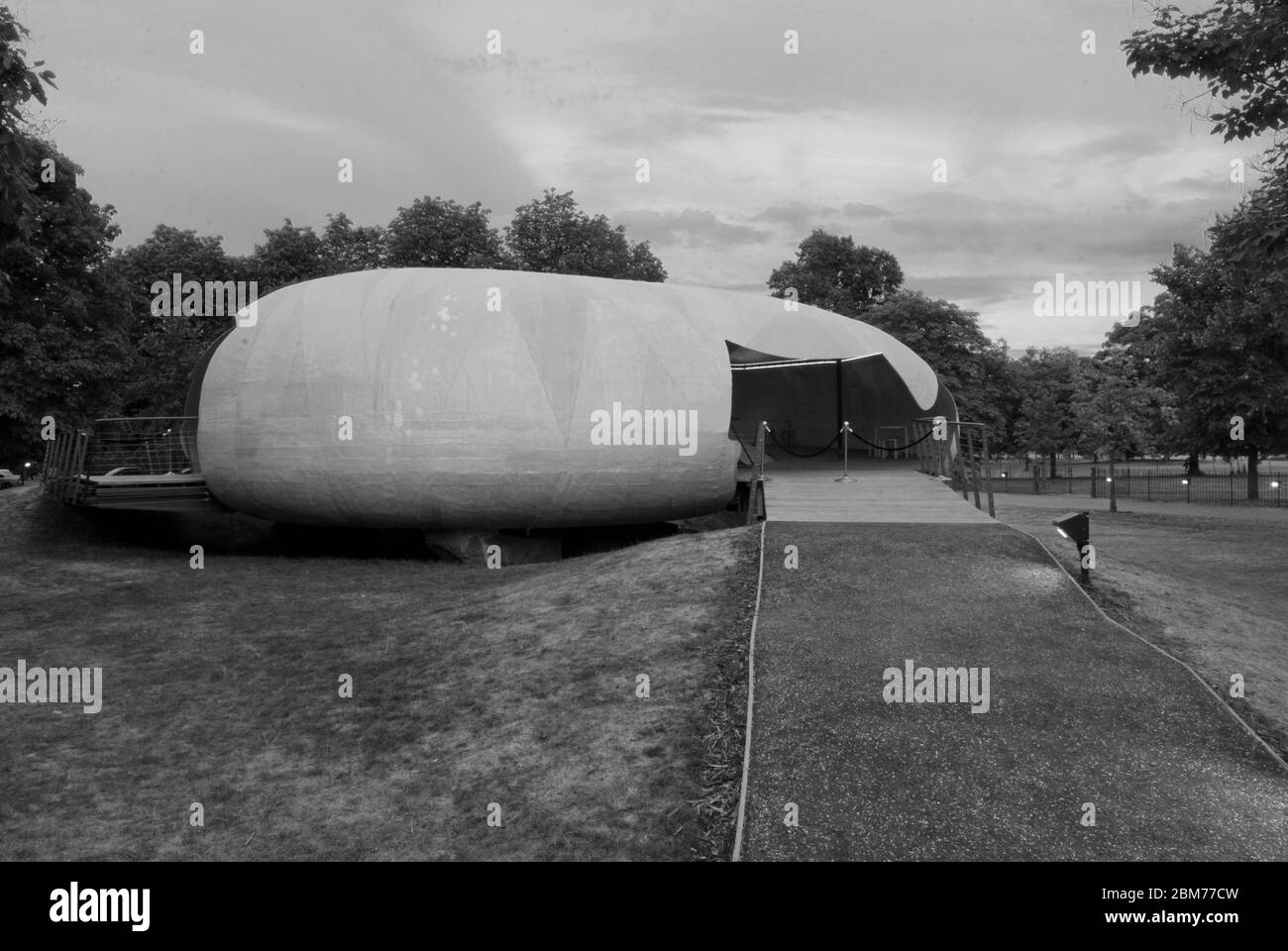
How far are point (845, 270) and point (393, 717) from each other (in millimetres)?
44161

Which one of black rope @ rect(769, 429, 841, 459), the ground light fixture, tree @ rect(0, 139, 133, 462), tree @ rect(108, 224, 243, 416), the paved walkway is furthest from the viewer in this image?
tree @ rect(108, 224, 243, 416)

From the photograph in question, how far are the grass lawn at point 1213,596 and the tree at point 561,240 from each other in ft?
76.4

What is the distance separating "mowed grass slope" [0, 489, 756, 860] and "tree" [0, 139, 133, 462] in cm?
1581

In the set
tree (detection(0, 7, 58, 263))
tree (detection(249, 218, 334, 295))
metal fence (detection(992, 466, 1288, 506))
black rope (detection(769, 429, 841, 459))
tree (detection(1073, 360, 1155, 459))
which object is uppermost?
tree (detection(249, 218, 334, 295))

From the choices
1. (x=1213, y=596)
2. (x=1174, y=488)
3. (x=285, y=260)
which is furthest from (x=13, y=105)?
(x=1174, y=488)

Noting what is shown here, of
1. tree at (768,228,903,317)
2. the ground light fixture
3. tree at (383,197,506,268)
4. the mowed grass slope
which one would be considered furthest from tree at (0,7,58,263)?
tree at (768,228,903,317)

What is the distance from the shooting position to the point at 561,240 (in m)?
43.5

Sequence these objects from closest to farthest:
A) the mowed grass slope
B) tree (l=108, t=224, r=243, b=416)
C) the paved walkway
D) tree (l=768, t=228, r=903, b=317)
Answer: the paved walkway, the mowed grass slope, tree (l=108, t=224, r=243, b=416), tree (l=768, t=228, r=903, b=317)

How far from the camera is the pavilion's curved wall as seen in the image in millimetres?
17375

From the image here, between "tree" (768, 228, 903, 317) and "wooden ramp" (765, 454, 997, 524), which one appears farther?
"tree" (768, 228, 903, 317)

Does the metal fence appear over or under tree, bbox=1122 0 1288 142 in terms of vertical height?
under

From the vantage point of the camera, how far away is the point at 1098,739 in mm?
7383

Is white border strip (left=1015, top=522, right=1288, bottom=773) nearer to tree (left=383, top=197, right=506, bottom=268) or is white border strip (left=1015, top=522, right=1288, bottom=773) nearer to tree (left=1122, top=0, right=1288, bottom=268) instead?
tree (left=1122, top=0, right=1288, bottom=268)

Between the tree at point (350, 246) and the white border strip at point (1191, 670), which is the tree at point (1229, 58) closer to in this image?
the white border strip at point (1191, 670)
